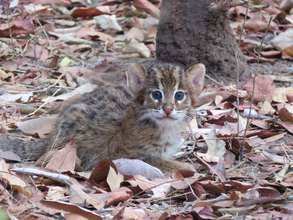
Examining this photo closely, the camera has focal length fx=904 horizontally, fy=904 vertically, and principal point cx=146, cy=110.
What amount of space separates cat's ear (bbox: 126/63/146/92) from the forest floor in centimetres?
69

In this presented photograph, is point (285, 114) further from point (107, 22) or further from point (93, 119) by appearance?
point (107, 22)

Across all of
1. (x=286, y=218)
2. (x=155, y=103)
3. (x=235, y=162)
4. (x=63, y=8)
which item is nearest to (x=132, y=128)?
(x=155, y=103)

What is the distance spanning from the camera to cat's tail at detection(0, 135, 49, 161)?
7.28 metres

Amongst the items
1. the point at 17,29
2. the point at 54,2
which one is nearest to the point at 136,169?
the point at 17,29

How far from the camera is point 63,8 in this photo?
12016mm

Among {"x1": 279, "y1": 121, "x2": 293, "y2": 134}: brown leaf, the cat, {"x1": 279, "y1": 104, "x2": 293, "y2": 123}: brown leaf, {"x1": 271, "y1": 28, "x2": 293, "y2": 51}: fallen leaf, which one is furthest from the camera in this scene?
{"x1": 271, "y1": 28, "x2": 293, "y2": 51}: fallen leaf

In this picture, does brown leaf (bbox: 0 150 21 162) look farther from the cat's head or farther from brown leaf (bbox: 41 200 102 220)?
brown leaf (bbox: 41 200 102 220)

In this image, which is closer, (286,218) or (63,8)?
(286,218)

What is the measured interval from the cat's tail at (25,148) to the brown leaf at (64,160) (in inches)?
17.8

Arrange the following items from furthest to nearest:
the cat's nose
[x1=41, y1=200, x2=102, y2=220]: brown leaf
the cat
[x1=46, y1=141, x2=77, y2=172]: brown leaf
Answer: the cat < the cat's nose < [x1=46, y1=141, x2=77, y2=172]: brown leaf < [x1=41, y1=200, x2=102, y2=220]: brown leaf

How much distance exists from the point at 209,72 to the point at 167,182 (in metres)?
3.10

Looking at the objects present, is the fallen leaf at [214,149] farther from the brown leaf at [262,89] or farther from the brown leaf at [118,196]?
the brown leaf at [262,89]

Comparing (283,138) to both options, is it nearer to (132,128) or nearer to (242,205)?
(132,128)

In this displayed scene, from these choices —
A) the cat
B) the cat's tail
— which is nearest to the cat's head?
the cat
